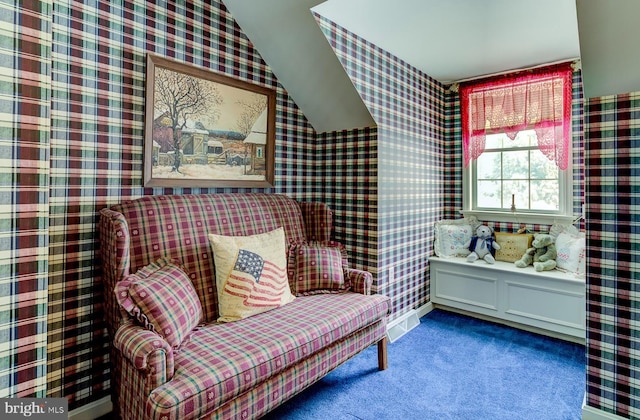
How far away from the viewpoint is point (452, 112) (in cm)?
390

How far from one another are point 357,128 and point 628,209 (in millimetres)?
1856

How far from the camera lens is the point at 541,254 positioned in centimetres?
326

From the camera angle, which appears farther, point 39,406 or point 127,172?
point 127,172

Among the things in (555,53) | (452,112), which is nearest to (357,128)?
(452,112)

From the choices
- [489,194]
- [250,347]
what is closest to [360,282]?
[250,347]

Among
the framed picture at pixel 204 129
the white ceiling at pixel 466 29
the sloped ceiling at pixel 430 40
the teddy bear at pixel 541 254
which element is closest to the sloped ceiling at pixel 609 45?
the sloped ceiling at pixel 430 40

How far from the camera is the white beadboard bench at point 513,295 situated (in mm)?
2891

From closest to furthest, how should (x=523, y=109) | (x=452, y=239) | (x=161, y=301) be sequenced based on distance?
(x=161, y=301)
(x=523, y=109)
(x=452, y=239)

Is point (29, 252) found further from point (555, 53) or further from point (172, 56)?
point (555, 53)

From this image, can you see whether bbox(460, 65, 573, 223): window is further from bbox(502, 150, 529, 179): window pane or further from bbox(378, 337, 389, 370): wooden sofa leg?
bbox(378, 337, 389, 370): wooden sofa leg

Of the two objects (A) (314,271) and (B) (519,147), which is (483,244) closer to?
(B) (519,147)

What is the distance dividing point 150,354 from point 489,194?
136 inches

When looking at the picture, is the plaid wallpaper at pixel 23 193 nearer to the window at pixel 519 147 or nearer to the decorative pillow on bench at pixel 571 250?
the decorative pillow on bench at pixel 571 250

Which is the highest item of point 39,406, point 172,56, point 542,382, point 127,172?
point 172,56
